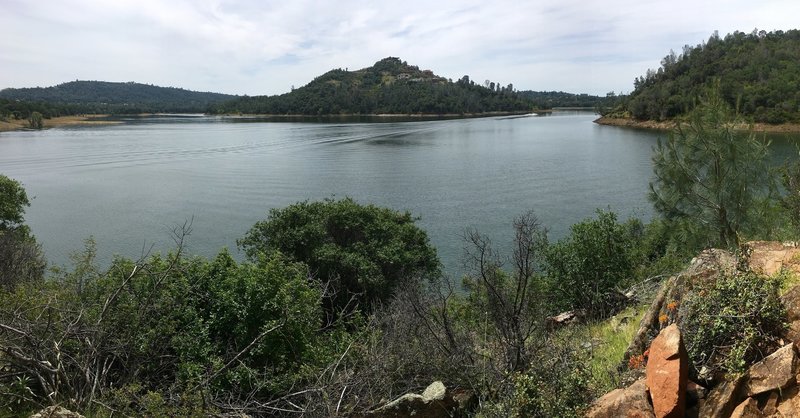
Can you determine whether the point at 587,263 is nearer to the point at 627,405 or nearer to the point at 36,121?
the point at 627,405

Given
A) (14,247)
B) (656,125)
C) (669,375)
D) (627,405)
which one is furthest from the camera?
(656,125)

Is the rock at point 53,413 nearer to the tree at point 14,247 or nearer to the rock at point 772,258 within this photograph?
the rock at point 772,258

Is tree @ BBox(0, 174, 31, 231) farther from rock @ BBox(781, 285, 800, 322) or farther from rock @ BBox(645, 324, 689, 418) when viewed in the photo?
rock @ BBox(781, 285, 800, 322)

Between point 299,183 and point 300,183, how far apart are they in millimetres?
92

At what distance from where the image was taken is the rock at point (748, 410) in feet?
14.7

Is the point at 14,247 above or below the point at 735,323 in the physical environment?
below

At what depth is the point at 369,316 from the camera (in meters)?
13.3

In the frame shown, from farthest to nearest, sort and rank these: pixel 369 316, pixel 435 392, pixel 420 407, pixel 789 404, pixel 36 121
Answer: pixel 36 121
pixel 369 316
pixel 435 392
pixel 420 407
pixel 789 404

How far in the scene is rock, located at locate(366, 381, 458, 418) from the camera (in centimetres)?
745

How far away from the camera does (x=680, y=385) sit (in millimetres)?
4879

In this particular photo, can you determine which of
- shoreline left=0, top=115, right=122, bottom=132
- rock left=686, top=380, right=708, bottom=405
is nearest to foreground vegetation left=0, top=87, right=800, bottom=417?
rock left=686, top=380, right=708, bottom=405

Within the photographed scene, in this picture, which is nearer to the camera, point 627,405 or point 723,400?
point 723,400

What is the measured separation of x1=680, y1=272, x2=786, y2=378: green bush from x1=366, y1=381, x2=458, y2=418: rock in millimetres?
3532

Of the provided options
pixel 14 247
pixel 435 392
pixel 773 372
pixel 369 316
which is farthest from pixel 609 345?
pixel 14 247
